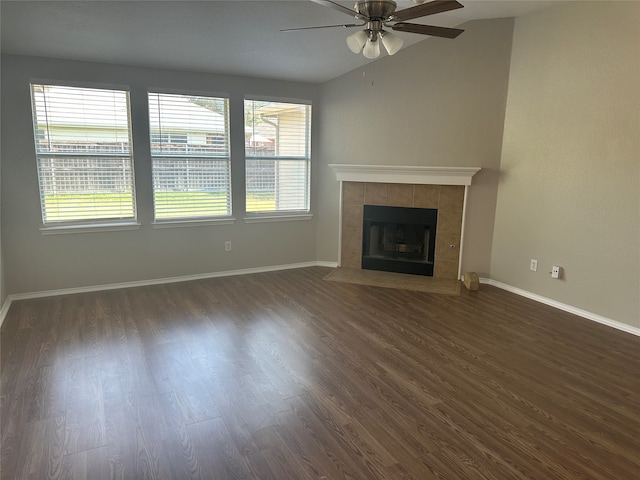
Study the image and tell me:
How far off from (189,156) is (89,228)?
133 centimetres

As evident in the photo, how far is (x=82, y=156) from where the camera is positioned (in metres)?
4.14

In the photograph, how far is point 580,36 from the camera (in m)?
3.58

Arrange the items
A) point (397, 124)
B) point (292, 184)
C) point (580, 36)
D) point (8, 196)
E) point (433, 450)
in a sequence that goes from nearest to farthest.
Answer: point (433, 450) → point (580, 36) → point (8, 196) → point (397, 124) → point (292, 184)

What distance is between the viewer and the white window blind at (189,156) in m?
4.48

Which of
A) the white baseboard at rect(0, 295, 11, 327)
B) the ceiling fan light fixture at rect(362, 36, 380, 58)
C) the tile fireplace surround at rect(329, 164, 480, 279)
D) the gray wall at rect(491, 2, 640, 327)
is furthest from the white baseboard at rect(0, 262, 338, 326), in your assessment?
the ceiling fan light fixture at rect(362, 36, 380, 58)

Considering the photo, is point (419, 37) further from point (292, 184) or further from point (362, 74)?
point (292, 184)

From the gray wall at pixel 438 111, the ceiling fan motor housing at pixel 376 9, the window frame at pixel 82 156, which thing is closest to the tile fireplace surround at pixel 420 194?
the gray wall at pixel 438 111

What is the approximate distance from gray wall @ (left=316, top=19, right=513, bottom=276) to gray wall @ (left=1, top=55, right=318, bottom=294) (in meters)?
0.72

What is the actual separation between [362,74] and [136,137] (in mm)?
2736

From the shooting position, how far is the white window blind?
4484 millimetres

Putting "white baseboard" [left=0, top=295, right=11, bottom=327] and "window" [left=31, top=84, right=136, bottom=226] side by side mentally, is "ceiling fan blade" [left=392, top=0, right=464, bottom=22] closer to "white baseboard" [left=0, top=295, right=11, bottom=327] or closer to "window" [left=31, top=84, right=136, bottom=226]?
"window" [left=31, top=84, right=136, bottom=226]

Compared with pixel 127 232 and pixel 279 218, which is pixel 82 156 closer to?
pixel 127 232

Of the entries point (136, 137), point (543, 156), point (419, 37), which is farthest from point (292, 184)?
point (543, 156)

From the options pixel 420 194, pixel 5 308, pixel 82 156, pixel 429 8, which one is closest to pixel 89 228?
pixel 82 156
